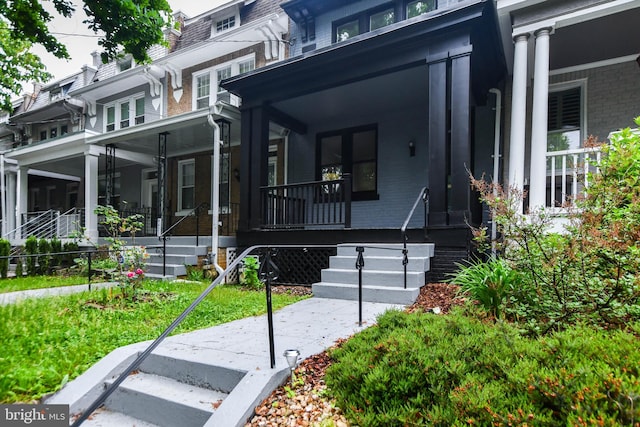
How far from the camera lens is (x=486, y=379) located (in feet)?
6.30

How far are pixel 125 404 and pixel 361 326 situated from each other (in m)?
2.06

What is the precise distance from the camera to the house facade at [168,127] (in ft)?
32.8

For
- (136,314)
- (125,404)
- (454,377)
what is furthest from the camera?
(136,314)

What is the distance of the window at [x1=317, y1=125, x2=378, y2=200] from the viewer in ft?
29.2

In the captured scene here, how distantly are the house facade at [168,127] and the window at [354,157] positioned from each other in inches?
68.4

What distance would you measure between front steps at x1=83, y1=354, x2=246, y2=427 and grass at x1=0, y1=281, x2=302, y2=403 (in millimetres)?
516

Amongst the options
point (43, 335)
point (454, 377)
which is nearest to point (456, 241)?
point (454, 377)

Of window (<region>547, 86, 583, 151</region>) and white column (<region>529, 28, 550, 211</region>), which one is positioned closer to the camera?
white column (<region>529, 28, 550, 211</region>)

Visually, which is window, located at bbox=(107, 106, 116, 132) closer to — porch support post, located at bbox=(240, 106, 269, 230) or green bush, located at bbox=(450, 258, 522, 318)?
porch support post, located at bbox=(240, 106, 269, 230)

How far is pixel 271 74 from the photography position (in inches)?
283

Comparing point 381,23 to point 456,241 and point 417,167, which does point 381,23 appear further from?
point 456,241

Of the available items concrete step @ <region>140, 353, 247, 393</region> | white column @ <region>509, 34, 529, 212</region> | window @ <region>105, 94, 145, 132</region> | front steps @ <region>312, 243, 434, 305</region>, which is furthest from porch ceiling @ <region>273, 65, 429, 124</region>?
window @ <region>105, 94, 145, 132</region>

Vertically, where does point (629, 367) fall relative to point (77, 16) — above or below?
below
